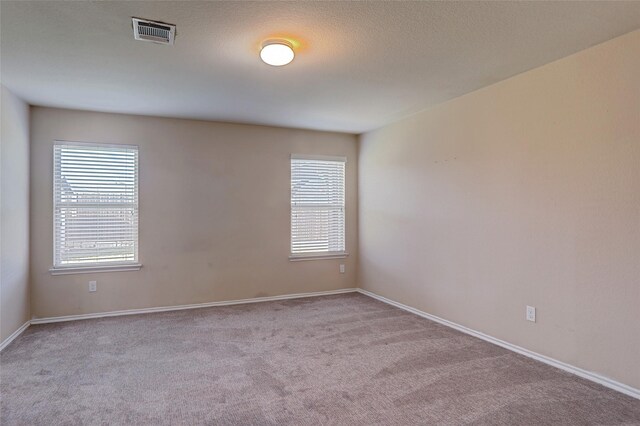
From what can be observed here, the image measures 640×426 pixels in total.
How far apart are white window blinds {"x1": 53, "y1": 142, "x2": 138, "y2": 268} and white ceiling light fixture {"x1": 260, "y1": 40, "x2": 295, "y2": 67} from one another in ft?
8.71

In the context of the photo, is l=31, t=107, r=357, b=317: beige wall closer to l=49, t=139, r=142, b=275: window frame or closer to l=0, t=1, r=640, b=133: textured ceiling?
l=49, t=139, r=142, b=275: window frame

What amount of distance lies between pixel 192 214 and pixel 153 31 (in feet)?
8.82

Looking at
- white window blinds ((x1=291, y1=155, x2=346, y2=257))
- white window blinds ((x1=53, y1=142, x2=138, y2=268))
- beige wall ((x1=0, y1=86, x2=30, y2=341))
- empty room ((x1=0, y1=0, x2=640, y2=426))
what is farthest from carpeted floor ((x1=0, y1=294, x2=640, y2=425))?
white window blinds ((x1=291, y1=155, x2=346, y2=257))

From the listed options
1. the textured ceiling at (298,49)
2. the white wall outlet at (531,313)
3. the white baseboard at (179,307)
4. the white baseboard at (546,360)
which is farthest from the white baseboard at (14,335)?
the white wall outlet at (531,313)

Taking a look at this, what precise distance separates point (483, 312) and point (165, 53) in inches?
141

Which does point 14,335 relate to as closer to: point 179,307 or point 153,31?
point 179,307

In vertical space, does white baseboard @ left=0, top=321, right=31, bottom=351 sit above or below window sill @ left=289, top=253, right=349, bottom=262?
below

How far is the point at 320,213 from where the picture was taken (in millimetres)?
5449

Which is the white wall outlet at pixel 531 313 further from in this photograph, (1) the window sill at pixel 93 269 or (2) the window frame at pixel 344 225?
(1) the window sill at pixel 93 269

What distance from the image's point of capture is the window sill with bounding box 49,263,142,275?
4148 mm

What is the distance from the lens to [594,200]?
2652mm

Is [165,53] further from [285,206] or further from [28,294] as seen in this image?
[28,294]

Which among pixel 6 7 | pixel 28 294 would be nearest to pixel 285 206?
pixel 28 294

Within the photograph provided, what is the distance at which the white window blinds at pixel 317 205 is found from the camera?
5281 millimetres
